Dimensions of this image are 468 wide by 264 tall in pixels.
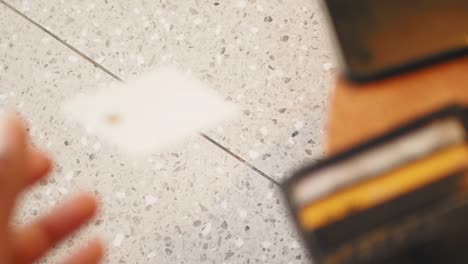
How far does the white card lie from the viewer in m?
1.07

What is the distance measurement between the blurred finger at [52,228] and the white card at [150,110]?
14.6 inches

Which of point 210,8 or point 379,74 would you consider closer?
point 379,74

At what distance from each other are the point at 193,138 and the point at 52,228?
41 centimetres

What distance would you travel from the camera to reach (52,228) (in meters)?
0.69

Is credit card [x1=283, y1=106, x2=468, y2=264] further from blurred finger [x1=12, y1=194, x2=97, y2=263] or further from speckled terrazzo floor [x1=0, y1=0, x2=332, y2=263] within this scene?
speckled terrazzo floor [x1=0, y1=0, x2=332, y2=263]

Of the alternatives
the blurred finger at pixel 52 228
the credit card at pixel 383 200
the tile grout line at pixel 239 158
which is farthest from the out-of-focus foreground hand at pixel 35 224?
the tile grout line at pixel 239 158

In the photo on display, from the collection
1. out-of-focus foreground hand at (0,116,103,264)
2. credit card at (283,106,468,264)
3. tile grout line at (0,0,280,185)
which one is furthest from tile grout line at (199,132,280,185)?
credit card at (283,106,468,264)

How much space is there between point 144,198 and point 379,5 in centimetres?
58

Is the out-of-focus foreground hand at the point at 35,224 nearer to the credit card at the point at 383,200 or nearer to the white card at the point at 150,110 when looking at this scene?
the credit card at the point at 383,200

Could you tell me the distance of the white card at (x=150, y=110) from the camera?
42.3 inches

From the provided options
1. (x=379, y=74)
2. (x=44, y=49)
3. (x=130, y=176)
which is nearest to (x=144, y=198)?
(x=130, y=176)

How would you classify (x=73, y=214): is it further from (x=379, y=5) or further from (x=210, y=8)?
(x=210, y=8)

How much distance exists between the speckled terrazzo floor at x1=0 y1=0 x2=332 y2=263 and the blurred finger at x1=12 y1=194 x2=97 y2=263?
317 mm

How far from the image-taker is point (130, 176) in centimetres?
105
